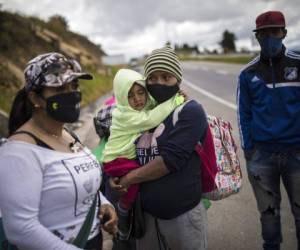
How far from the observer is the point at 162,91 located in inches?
108

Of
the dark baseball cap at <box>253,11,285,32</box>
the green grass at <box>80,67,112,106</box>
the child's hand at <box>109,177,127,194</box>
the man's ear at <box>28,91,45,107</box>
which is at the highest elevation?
the dark baseball cap at <box>253,11,285,32</box>

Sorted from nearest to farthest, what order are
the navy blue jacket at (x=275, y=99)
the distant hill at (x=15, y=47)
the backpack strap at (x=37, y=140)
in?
the backpack strap at (x=37, y=140)
the navy blue jacket at (x=275, y=99)
the distant hill at (x=15, y=47)

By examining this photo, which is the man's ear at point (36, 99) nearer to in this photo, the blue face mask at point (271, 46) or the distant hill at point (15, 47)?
the blue face mask at point (271, 46)

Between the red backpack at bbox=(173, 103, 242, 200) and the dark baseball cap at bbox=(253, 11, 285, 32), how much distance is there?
3.08ft

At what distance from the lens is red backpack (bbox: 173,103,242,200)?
277cm

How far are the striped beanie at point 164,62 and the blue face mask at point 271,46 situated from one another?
3.60 ft

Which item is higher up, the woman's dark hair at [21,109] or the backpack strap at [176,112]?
the woman's dark hair at [21,109]

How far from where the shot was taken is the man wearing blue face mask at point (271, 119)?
3449 mm

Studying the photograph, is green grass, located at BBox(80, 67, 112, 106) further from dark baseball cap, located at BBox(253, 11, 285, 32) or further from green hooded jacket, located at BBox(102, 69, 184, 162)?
green hooded jacket, located at BBox(102, 69, 184, 162)

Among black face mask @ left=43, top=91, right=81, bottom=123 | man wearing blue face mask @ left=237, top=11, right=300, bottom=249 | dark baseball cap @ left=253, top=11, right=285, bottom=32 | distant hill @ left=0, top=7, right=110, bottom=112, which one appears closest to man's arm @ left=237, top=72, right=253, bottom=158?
man wearing blue face mask @ left=237, top=11, right=300, bottom=249

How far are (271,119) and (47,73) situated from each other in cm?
204

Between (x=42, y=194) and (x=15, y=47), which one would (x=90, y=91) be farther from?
(x=42, y=194)

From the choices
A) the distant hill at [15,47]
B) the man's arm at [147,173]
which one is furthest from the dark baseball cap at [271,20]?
the distant hill at [15,47]

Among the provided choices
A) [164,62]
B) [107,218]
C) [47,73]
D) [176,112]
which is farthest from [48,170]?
[164,62]
